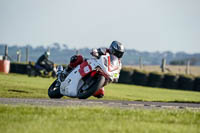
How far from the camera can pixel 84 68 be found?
1107 cm

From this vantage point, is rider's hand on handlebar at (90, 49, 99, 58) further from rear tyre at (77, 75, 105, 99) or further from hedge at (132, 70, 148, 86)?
hedge at (132, 70, 148, 86)

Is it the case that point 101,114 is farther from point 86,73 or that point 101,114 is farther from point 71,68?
point 71,68

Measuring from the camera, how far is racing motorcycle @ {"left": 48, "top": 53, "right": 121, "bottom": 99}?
1068 centimetres

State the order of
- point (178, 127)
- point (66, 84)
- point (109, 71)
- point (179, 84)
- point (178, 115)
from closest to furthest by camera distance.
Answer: point (178, 127)
point (178, 115)
point (109, 71)
point (66, 84)
point (179, 84)

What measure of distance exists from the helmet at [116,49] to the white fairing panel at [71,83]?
39.6 inches

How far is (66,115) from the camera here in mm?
7266

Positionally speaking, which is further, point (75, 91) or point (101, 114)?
point (75, 91)

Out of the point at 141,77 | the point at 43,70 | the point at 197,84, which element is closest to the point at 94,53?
the point at 43,70

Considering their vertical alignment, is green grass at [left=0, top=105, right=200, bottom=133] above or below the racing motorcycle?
below

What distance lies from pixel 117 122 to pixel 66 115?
987 mm

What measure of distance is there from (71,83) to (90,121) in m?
4.63

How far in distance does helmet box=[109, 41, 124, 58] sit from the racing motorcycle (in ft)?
0.37

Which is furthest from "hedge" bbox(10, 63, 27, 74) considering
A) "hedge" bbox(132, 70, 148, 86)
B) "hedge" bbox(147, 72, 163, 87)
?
"hedge" bbox(147, 72, 163, 87)

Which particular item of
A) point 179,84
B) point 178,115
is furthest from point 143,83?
point 178,115
